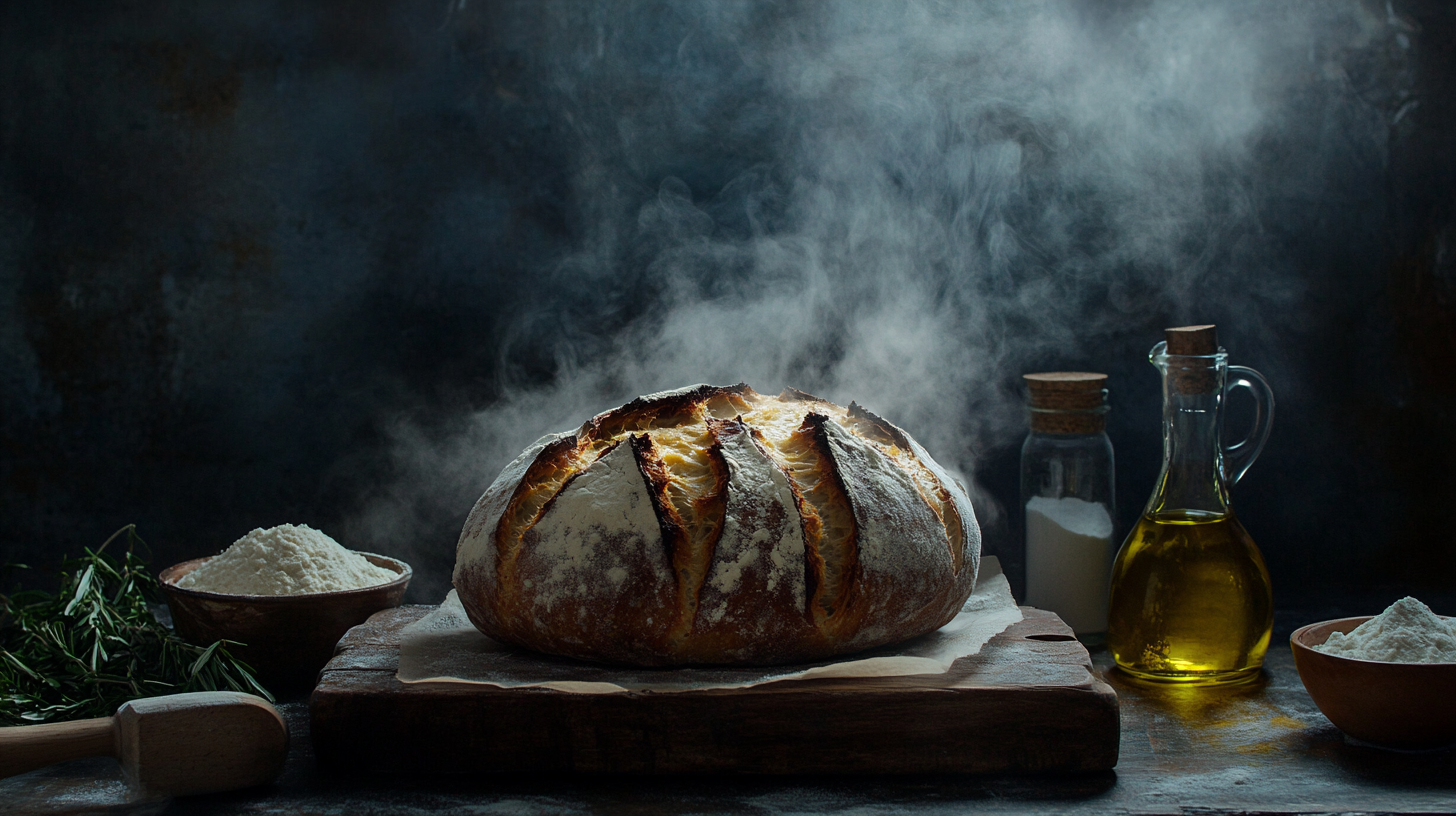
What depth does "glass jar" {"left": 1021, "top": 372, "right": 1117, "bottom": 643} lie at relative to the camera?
1.86 metres

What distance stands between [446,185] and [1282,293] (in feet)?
5.60

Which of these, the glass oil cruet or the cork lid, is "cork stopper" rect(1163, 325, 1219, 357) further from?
the cork lid

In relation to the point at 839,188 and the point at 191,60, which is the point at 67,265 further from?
the point at 839,188

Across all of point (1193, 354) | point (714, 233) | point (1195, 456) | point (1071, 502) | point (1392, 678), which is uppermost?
point (714, 233)

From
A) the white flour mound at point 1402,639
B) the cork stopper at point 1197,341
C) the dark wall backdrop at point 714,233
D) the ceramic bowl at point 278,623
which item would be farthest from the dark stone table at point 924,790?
the dark wall backdrop at point 714,233

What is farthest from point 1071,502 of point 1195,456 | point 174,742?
point 174,742

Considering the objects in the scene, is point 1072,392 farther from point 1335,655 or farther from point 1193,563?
point 1335,655

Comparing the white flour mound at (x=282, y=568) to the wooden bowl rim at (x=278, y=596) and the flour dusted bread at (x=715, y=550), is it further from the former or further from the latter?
the flour dusted bread at (x=715, y=550)

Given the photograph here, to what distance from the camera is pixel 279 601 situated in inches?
62.8

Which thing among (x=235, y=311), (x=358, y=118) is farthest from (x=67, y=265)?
(x=358, y=118)

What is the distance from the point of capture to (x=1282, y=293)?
86.8 inches

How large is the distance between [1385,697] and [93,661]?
5.40 feet

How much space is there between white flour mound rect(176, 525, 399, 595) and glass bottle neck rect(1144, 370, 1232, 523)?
3.99 feet

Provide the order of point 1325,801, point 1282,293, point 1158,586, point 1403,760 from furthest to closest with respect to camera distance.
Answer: point 1282,293
point 1158,586
point 1403,760
point 1325,801
